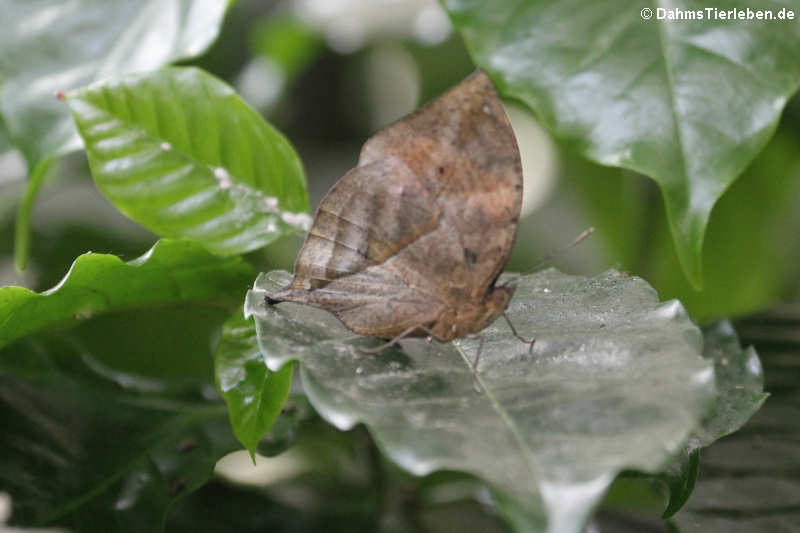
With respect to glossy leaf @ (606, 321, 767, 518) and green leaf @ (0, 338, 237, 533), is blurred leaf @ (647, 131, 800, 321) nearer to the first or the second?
glossy leaf @ (606, 321, 767, 518)

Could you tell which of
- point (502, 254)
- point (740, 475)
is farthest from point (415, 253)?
point (740, 475)

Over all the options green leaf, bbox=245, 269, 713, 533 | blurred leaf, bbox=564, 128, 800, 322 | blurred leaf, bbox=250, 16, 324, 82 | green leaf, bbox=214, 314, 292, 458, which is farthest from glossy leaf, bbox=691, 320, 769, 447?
blurred leaf, bbox=250, 16, 324, 82

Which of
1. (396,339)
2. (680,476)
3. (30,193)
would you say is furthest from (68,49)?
(680,476)

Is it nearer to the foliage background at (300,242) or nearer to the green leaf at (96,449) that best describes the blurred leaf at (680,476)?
the foliage background at (300,242)

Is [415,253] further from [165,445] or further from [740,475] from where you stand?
[740,475]

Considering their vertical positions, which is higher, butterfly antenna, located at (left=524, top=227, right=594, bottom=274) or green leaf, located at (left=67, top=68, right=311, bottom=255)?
green leaf, located at (left=67, top=68, right=311, bottom=255)

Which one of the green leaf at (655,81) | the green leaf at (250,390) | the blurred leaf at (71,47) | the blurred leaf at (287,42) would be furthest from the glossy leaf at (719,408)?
the blurred leaf at (287,42)

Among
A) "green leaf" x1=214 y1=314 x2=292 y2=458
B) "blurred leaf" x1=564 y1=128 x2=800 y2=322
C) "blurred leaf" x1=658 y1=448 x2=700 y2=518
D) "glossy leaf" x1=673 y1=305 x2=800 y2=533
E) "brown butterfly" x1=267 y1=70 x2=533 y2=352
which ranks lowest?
"blurred leaf" x1=564 y1=128 x2=800 y2=322

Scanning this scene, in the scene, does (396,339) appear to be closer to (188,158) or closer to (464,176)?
(464,176)
